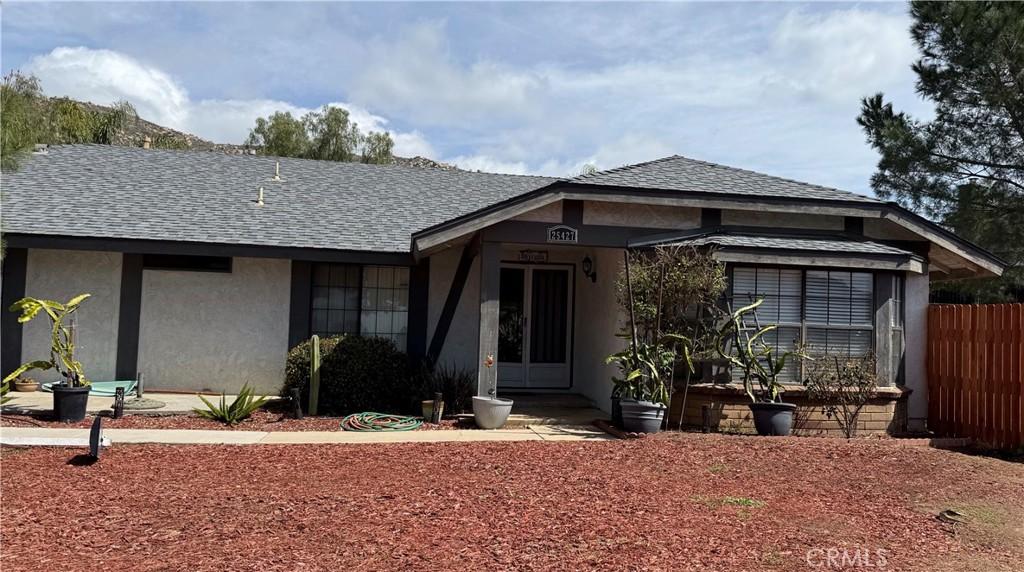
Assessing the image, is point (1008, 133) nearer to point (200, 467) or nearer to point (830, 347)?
point (830, 347)

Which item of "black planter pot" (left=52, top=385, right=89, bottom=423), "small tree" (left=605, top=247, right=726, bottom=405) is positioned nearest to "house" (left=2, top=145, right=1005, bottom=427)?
"small tree" (left=605, top=247, right=726, bottom=405)

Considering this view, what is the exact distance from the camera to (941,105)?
55.0 feet

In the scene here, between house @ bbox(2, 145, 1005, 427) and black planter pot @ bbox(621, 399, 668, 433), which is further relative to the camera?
house @ bbox(2, 145, 1005, 427)

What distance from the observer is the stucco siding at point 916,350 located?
35.6 ft

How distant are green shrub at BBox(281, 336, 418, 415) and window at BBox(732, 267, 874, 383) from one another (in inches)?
203

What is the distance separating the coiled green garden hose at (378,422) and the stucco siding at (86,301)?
4.73m

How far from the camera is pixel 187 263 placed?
12445mm

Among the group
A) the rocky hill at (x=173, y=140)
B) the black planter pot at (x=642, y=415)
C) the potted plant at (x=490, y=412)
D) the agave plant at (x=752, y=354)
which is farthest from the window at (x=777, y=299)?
the rocky hill at (x=173, y=140)

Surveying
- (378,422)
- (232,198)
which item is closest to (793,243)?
(378,422)

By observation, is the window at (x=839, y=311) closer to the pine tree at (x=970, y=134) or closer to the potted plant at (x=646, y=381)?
the potted plant at (x=646, y=381)

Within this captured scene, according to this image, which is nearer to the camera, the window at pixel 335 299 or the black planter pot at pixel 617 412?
the black planter pot at pixel 617 412

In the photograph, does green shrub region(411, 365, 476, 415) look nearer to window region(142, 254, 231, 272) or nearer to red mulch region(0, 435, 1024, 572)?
red mulch region(0, 435, 1024, 572)

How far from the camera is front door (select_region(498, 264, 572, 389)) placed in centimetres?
1345

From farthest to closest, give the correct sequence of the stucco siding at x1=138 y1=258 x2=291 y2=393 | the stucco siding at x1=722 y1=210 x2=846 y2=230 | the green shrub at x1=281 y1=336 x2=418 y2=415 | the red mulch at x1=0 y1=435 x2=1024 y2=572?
the stucco siding at x1=138 y1=258 x2=291 y2=393 < the stucco siding at x1=722 y1=210 x2=846 y2=230 < the green shrub at x1=281 y1=336 x2=418 y2=415 < the red mulch at x1=0 y1=435 x2=1024 y2=572
